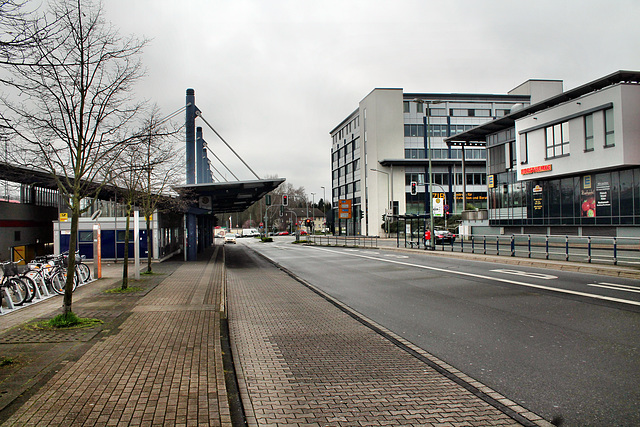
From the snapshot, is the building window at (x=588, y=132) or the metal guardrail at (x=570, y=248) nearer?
the metal guardrail at (x=570, y=248)

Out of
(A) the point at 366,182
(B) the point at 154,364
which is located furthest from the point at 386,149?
(B) the point at 154,364

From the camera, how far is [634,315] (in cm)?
823

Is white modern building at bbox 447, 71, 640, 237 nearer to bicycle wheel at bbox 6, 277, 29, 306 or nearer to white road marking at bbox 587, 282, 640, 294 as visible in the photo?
white road marking at bbox 587, 282, 640, 294

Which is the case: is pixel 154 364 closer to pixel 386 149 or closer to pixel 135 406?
pixel 135 406

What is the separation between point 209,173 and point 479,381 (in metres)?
37.7

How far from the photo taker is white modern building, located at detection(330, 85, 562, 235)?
6769 centimetres

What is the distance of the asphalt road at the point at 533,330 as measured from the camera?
4680 mm

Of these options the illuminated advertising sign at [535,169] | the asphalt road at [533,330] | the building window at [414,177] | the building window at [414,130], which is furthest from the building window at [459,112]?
the asphalt road at [533,330]

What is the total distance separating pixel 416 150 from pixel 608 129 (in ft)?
138

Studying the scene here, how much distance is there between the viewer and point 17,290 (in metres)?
9.83

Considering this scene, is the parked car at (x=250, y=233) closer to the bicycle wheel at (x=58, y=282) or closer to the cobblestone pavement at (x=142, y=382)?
the bicycle wheel at (x=58, y=282)

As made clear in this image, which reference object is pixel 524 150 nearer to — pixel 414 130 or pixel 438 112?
pixel 414 130

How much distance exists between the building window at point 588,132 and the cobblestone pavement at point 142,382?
3039cm

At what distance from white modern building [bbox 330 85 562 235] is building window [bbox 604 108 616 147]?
36.2m
